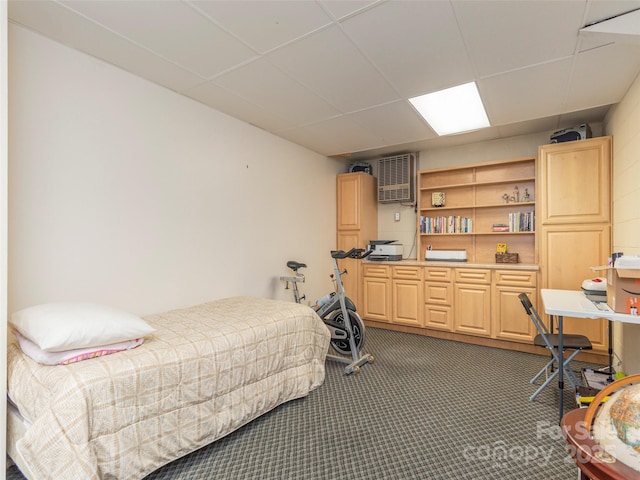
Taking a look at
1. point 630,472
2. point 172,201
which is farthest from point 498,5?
point 172,201

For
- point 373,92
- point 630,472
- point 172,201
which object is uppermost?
point 373,92

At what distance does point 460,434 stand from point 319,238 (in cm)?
308

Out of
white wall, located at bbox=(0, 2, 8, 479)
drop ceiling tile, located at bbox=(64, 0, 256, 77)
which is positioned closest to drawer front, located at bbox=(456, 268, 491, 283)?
drop ceiling tile, located at bbox=(64, 0, 256, 77)

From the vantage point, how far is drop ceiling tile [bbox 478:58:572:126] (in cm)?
245

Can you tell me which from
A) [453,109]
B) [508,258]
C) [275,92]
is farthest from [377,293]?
[275,92]

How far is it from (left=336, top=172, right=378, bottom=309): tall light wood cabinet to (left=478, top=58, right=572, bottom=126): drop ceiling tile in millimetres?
2017

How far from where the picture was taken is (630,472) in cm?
82

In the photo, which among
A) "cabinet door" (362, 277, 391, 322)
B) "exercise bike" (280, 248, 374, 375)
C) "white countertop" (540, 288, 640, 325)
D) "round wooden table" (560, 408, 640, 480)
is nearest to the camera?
"round wooden table" (560, 408, 640, 480)

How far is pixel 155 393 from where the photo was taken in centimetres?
165

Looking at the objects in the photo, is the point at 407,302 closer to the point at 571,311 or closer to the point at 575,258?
the point at 575,258

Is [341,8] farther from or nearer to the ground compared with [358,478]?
farther from the ground

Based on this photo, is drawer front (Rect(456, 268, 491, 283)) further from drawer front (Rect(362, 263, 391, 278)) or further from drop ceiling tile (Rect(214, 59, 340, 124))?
drop ceiling tile (Rect(214, 59, 340, 124))

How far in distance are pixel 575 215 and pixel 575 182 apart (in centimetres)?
35

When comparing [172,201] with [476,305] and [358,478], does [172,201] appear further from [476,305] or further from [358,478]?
[476,305]
